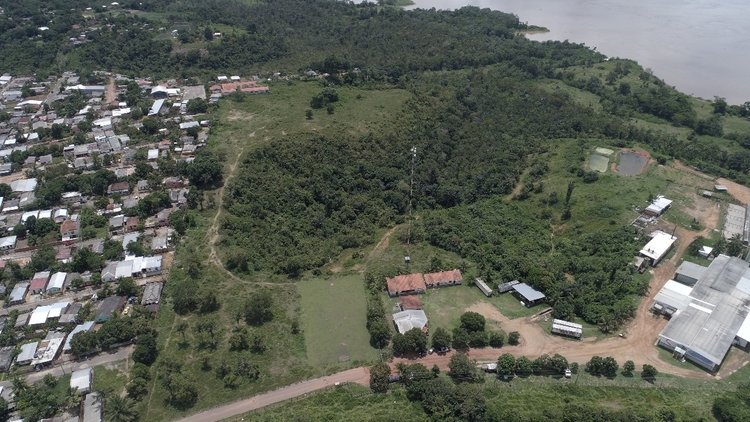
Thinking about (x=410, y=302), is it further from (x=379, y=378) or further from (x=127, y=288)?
(x=127, y=288)

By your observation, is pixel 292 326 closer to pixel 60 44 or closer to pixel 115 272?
pixel 115 272

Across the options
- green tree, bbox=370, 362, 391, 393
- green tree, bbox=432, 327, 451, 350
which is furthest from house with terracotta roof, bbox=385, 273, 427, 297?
green tree, bbox=370, 362, 391, 393

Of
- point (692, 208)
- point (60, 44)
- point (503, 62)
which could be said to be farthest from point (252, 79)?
point (692, 208)

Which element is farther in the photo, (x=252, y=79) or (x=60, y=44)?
(x=60, y=44)

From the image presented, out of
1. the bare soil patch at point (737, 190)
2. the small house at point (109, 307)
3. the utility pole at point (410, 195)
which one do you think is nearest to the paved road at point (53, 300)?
the small house at point (109, 307)

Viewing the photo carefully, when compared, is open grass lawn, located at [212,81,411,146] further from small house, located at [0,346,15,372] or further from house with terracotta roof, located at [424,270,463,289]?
small house, located at [0,346,15,372]

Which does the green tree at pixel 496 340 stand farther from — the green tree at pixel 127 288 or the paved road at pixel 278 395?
the green tree at pixel 127 288
